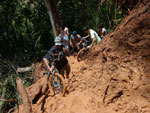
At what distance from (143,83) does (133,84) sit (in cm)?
18

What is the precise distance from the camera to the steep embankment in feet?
8.21

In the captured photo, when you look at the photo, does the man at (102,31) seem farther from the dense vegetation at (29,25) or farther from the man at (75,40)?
the dense vegetation at (29,25)

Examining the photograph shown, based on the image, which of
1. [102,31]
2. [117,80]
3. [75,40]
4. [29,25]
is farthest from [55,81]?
[29,25]

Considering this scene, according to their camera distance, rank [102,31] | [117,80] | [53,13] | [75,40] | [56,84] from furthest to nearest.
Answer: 1. [53,13]
2. [75,40]
3. [102,31]
4. [56,84]
5. [117,80]

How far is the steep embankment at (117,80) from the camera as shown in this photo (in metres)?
2.50

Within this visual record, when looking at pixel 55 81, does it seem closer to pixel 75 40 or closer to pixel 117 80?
pixel 117 80

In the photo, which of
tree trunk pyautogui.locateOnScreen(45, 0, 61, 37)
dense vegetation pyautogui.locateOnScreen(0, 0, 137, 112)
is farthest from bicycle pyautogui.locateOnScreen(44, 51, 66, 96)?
dense vegetation pyautogui.locateOnScreen(0, 0, 137, 112)

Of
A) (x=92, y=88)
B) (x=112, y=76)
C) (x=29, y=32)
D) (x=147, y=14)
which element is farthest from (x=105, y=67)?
(x=29, y=32)

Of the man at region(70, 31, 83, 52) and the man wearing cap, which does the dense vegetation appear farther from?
the man wearing cap

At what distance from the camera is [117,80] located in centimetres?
281

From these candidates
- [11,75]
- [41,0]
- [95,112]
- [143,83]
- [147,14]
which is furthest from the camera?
[41,0]

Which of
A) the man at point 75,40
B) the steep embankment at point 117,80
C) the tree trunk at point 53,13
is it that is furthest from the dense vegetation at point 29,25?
the steep embankment at point 117,80

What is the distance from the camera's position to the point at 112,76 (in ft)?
9.55

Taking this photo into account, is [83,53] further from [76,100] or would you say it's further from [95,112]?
[95,112]
